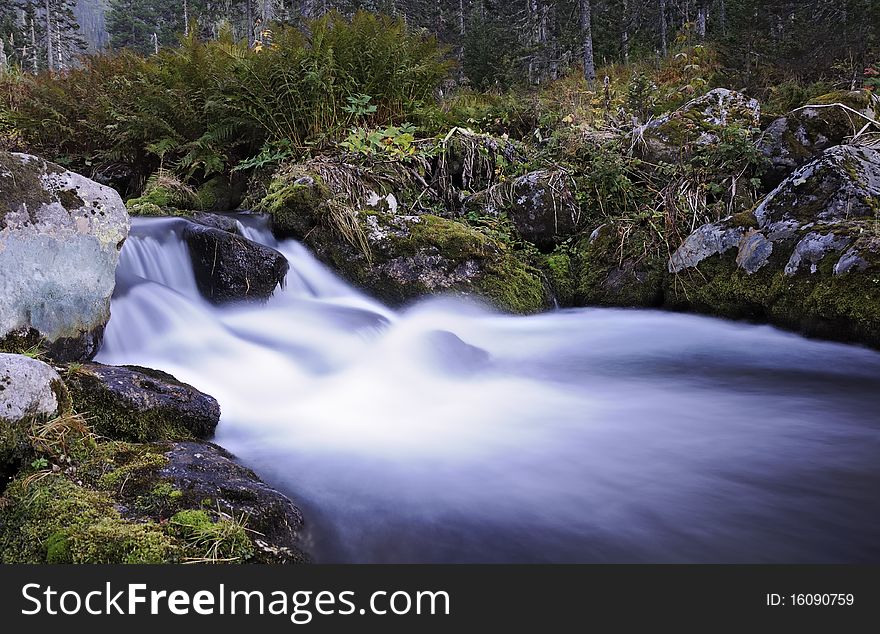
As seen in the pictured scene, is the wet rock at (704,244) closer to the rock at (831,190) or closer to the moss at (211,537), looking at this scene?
the rock at (831,190)

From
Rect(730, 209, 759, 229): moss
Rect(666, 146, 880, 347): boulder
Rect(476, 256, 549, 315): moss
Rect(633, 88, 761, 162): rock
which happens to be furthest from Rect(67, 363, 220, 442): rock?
Rect(633, 88, 761, 162): rock

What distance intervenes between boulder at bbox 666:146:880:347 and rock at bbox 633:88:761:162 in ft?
4.93

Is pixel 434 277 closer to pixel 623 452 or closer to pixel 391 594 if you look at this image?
pixel 623 452

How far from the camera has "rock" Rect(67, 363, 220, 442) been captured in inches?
109

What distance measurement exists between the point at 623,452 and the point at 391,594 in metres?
1.80

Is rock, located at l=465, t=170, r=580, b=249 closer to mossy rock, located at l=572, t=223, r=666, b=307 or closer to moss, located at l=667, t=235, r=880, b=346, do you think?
mossy rock, located at l=572, t=223, r=666, b=307

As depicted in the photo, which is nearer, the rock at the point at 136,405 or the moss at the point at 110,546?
the moss at the point at 110,546

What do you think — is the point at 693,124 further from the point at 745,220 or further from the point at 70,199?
the point at 70,199

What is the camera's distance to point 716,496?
8.84 ft

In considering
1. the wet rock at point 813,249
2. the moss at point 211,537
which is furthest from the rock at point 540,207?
the moss at point 211,537

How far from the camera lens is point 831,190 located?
17.1ft

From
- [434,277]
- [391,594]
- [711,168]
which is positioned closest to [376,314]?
[434,277]

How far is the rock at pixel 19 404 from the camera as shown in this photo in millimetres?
2297

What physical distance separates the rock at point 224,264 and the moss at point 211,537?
3177 mm
